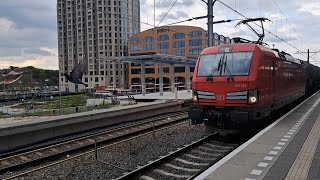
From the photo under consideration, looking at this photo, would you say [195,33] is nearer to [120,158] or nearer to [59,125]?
[59,125]

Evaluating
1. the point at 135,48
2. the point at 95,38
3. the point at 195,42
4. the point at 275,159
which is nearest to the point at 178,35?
the point at 195,42

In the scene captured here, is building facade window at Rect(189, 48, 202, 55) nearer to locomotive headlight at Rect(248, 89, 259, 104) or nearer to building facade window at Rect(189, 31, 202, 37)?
building facade window at Rect(189, 31, 202, 37)

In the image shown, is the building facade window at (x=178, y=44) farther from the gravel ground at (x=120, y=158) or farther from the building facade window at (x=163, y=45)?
the gravel ground at (x=120, y=158)

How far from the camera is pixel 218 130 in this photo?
11609 millimetres

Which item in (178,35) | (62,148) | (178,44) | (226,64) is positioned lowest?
(62,148)

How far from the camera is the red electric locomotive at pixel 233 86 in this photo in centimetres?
1056

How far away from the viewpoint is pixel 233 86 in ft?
35.4

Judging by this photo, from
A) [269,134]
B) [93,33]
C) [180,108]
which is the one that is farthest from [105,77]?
[269,134]

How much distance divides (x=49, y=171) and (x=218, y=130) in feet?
19.6

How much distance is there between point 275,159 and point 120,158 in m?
4.24

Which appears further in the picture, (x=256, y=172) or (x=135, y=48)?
(x=135, y=48)

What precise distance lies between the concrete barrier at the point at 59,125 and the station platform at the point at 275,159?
727 centimetres

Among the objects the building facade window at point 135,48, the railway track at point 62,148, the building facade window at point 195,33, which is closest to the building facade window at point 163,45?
the building facade window at point 135,48

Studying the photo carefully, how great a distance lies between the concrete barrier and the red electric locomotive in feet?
17.2
